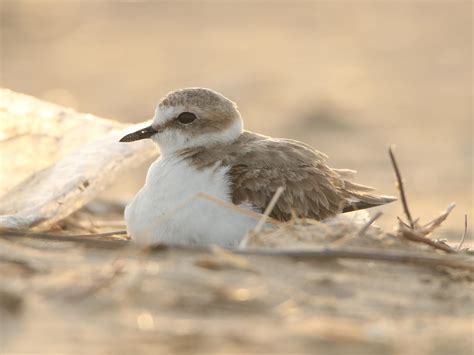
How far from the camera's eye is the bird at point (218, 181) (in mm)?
4891

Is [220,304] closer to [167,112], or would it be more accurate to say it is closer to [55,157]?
[167,112]

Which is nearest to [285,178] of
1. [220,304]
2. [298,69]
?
[220,304]

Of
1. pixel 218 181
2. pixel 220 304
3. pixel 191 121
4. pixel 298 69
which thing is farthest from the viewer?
pixel 298 69

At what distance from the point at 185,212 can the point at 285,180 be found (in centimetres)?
57

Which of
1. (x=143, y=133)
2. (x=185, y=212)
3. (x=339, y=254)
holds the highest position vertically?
(x=143, y=133)

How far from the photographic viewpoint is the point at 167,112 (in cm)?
554

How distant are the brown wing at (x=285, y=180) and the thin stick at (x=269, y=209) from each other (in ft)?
0.19

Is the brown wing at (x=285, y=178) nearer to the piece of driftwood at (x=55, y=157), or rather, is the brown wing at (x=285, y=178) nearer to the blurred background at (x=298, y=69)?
the piece of driftwood at (x=55, y=157)

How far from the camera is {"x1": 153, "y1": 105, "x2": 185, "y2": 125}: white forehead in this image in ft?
18.1

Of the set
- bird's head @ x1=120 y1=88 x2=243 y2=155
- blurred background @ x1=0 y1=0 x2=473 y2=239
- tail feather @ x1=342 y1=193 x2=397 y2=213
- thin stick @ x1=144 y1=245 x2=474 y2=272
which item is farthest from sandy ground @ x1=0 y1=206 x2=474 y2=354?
blurred background @ x1=0 y1=0 x2=473 y2=239

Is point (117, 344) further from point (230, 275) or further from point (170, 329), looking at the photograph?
point (230, 275)

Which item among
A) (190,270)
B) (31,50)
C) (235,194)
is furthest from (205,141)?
(31,50)

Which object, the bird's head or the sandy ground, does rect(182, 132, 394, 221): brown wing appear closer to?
the bird's head

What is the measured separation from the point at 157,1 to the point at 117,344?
1528 cm
